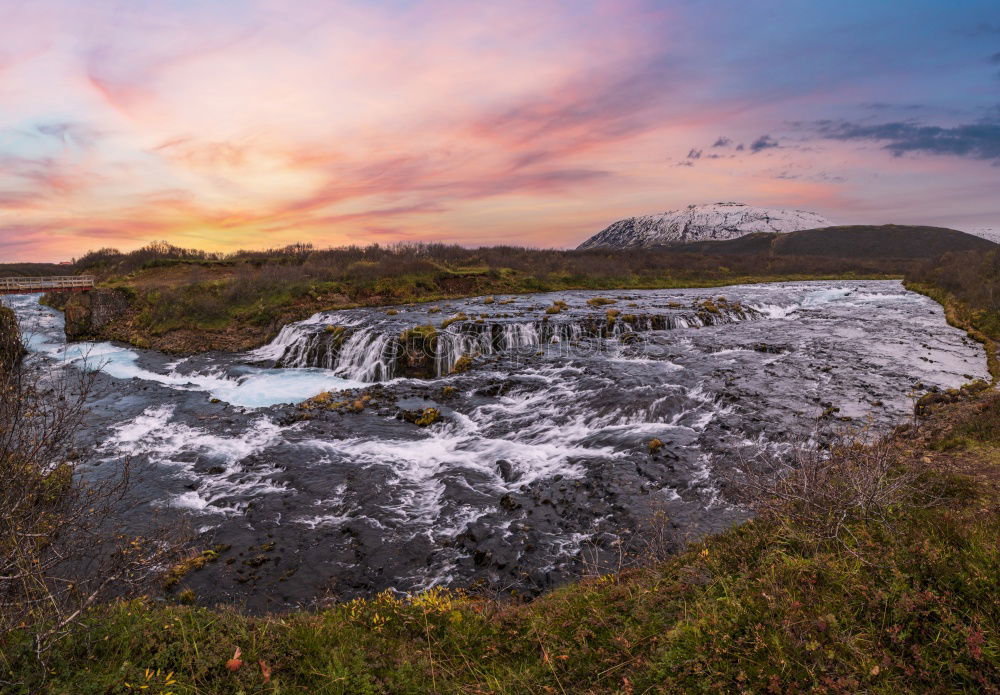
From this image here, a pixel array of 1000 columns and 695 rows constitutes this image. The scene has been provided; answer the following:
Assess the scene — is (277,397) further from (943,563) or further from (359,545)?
(943,563)

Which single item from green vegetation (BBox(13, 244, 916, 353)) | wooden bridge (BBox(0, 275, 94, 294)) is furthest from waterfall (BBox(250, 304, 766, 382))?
wooden bridge (BBox(0, 275, 94, 294))

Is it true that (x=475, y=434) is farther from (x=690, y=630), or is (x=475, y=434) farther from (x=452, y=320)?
(x=452, y=320)

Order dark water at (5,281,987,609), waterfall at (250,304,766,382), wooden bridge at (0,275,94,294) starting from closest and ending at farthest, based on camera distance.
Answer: dark water at (5,281,987,609)
waterfall at (250,304,766,382)
wooden bridge at (0,275,94,294)

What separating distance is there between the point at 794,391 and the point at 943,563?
14.5 meters

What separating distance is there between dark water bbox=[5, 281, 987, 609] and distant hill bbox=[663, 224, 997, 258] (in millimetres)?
135160

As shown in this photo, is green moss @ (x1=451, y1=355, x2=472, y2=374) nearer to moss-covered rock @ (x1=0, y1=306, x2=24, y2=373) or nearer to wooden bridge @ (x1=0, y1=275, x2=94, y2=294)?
moss-covered rock @ (x1=0, y1=306, x2=24, y2=373)

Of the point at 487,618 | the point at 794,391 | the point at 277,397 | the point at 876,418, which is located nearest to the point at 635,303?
the point at 794,391

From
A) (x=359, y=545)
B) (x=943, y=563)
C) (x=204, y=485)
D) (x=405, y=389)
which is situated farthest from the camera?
(x=405, y=389)

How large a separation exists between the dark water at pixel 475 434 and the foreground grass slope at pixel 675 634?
3019 millimetres

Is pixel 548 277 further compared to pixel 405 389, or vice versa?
pixel 548 277

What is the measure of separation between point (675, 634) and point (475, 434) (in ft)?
36.3

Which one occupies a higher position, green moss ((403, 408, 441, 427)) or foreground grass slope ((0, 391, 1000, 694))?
foreground grass slope ((0, 391, 1000, 694))

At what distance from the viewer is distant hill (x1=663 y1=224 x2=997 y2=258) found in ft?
465

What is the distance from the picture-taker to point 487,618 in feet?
17.2
